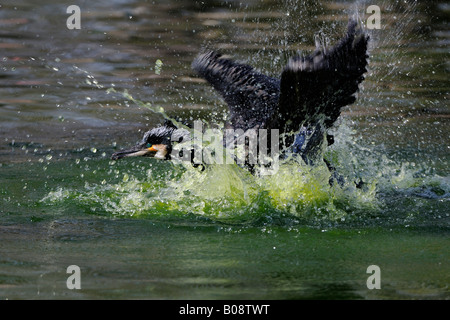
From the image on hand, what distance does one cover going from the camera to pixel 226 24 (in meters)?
11.4

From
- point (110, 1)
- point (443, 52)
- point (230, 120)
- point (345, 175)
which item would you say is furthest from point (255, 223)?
point (110, 1)

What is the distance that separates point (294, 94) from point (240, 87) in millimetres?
2038

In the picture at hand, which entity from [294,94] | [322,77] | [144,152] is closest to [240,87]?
[144,152]

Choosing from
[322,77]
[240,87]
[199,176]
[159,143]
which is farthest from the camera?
[240,87]

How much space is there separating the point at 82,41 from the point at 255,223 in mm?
7047

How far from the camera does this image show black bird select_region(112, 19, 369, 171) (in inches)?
197

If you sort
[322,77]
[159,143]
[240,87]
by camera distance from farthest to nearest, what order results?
[240,87] → [159,143] → [322,77]

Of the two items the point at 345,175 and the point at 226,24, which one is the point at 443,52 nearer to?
the point at 226,24

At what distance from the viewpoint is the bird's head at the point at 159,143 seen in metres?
6.50

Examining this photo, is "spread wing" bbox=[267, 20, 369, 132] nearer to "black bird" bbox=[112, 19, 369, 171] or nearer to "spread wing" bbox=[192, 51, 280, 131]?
"black bird" bbox=[112, 19, 369, 171]

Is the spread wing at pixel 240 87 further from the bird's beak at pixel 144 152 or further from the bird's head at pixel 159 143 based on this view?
the bird's beak at pixel 144 152

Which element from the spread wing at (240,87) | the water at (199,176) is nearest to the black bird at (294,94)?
the spread wing at (240,87)

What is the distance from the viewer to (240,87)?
712cm

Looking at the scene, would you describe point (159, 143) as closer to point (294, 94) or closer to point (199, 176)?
point (199, 176)
